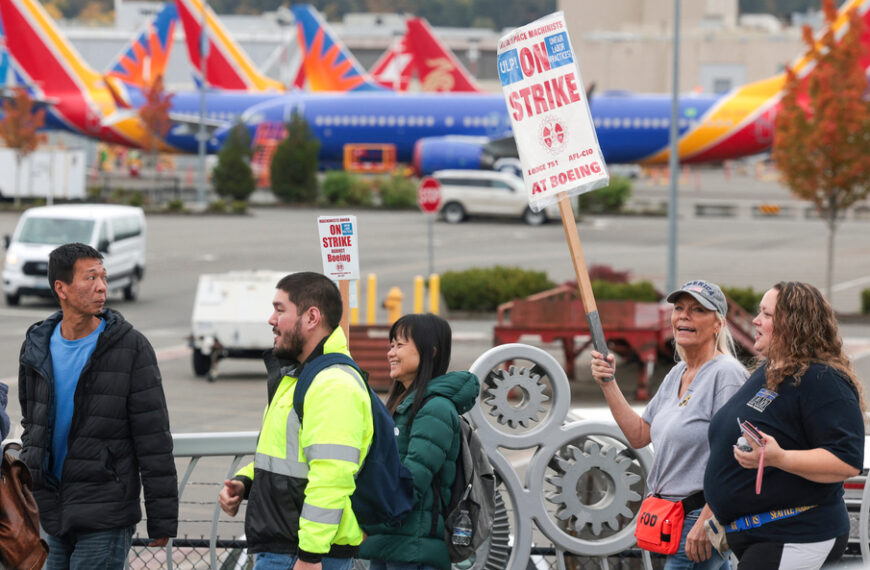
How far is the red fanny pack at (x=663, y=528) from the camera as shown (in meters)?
4.96

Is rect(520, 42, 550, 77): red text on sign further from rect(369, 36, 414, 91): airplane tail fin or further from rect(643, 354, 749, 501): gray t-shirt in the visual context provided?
rect(369, 36, 414, 91): airplane tail fin

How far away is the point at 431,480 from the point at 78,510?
1329 mm

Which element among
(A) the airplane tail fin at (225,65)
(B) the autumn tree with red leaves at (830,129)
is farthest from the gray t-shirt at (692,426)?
(A) the airplane tail fin at (225,65)

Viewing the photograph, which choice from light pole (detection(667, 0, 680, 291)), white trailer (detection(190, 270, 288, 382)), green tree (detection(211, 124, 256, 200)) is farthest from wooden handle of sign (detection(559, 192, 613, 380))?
green tree (detection(211, 124, 256, 200))

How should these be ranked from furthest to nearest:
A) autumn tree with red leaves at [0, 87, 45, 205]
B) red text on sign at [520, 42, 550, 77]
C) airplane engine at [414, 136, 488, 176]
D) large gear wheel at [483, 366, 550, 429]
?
airplane engine at [414, 136, 488, 176] → autumn tree with red leaves at [0, 87, 45, 205] → large gear wheel at [483, 366, 550, 429] → red text on sign at [520, 42, 550, 77]

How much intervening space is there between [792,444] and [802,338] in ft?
1.19

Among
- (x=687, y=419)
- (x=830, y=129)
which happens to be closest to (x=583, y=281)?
(x=687, y=419)

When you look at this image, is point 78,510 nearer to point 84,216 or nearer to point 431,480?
point 431,480

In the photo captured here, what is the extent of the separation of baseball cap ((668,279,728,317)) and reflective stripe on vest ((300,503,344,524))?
63.3 inches

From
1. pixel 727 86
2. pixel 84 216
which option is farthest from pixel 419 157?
pixel 727 86

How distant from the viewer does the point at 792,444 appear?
4477mm

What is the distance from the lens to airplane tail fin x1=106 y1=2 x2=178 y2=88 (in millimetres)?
75812

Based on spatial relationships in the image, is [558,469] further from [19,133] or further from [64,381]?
[19,133]

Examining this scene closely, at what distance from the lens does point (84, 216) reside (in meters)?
24.9
